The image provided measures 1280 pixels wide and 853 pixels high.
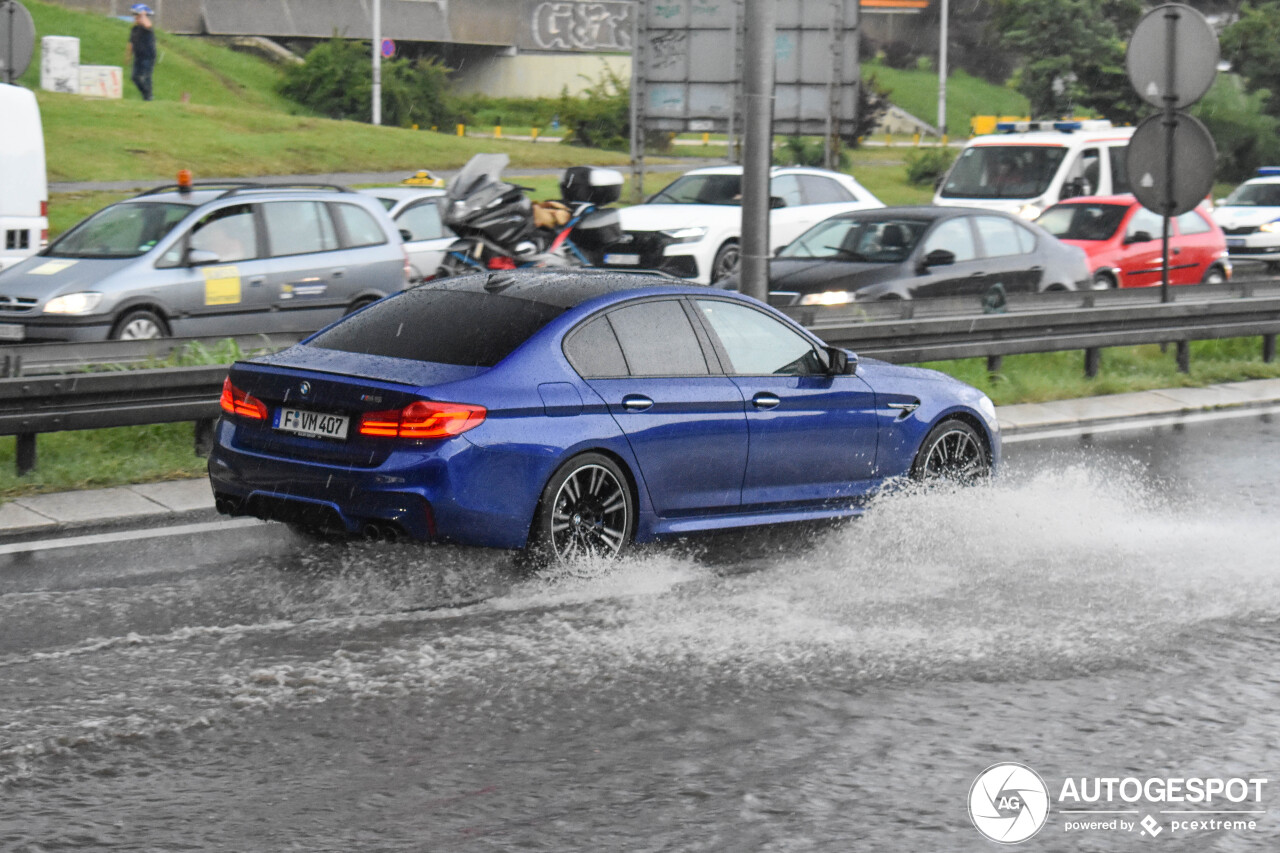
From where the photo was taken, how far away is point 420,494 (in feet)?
24.0

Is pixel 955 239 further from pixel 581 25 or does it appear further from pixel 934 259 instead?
pixel 581 25

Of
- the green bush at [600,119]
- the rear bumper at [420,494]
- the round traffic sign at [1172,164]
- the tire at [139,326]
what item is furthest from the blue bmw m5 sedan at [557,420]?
the green bush at [600,119]

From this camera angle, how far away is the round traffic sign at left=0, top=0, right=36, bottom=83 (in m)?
20.9

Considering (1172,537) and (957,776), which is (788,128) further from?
(957,776)

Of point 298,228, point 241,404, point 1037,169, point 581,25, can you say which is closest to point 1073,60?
point 581,25

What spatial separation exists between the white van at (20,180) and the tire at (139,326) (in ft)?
11.0

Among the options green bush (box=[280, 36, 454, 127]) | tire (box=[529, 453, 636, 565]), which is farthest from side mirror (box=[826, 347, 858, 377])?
green bush (box=[280, 36, 454, 127])

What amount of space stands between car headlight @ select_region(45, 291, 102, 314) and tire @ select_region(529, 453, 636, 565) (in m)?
7.33

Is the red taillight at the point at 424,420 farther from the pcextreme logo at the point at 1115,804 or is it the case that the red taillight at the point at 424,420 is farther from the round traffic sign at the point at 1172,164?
the round traffic sign at the point at 1172,164

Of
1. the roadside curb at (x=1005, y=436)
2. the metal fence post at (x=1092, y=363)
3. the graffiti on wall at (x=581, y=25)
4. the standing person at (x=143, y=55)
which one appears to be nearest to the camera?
the roadside curb at (x=1005, y=436)

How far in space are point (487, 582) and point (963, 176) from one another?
57.6 feet

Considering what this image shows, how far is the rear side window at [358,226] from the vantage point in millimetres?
15812

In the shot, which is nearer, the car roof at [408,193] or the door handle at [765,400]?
the door handle at [765,400]

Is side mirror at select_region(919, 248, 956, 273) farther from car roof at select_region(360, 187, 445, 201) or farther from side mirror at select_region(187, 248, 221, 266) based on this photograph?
side mirror at select_region(187, 248, 221, 266)
